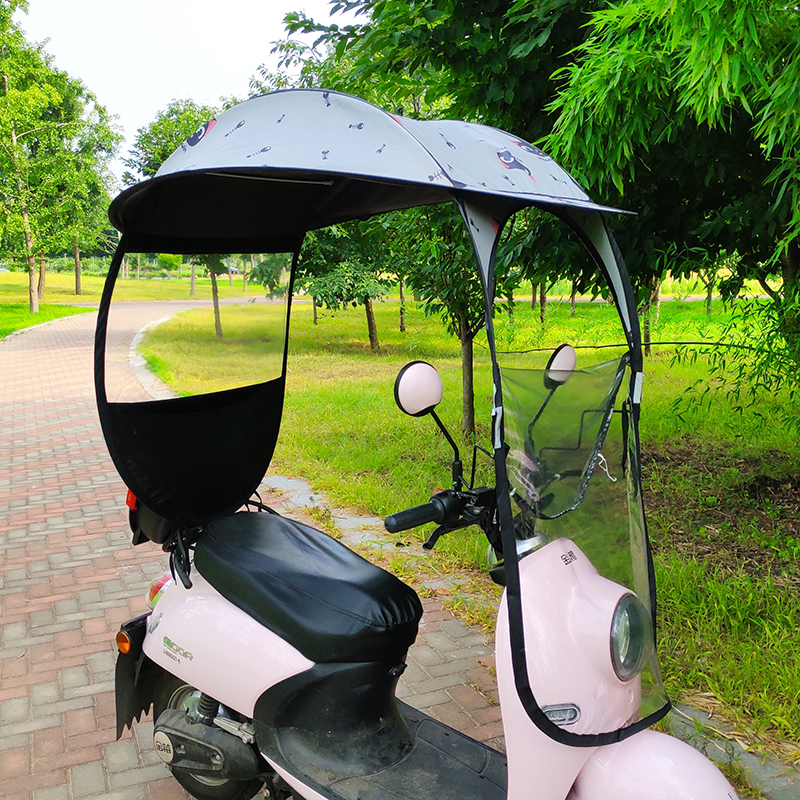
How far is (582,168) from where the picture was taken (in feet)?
11.3

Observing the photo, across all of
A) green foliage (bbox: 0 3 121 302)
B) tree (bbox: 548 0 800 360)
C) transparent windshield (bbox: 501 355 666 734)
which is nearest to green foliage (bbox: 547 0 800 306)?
tree (bbox: 548 0 800 360)

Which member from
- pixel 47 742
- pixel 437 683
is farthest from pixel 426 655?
pixel 47 742

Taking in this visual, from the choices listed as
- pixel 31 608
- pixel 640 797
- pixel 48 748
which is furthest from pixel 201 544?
pixel 31 608

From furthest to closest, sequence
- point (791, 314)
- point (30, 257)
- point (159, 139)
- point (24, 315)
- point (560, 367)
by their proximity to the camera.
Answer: point (24, 315), point (30, 257), point (159, 139), point (791, 314), point (560, 367)

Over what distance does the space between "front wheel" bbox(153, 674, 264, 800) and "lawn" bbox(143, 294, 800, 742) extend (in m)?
1.09

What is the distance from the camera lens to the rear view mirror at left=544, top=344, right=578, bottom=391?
190cm

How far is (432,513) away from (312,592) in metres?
0.52

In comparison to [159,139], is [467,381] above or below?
below

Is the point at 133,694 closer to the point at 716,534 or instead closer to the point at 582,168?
the point at 582,168

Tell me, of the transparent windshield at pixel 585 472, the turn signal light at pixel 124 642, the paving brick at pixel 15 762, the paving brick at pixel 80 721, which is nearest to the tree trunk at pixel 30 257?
the paving brick at pixel 80 721

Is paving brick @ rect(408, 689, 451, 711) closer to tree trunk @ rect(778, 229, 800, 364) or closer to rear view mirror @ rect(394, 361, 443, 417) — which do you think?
rear view mirror @ rect(394, 361, 443, 417)

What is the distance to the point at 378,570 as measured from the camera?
2.32m

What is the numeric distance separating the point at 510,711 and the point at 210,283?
2286 mm

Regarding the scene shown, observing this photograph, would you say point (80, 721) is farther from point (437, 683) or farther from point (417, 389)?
point (417, 389)
